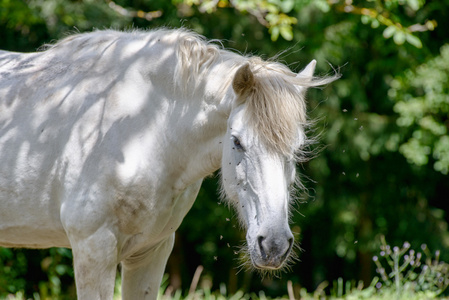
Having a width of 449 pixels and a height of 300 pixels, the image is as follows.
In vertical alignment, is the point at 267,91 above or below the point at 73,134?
above

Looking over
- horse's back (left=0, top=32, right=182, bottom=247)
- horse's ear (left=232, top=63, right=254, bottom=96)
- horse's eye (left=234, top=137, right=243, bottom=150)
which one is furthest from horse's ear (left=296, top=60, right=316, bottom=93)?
horse's back (left=0, top=32, right=182, bottom=247)

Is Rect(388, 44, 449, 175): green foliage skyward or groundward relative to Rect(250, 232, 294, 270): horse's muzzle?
groundward

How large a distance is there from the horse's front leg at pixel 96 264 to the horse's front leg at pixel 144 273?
15.7 inches

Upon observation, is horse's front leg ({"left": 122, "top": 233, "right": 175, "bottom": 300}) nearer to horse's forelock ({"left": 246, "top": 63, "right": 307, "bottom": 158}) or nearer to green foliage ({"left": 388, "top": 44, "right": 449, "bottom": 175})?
horse's forelock ({"left": 246, "top": 63, "right": 307, "bottom": 158})

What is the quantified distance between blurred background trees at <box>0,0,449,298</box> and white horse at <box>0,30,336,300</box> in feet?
11.5

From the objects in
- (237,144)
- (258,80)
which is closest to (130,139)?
(237,144)

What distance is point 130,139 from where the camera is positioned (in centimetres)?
290

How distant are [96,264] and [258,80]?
1138mm

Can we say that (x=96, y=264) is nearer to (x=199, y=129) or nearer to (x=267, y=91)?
(x=199, y=129)

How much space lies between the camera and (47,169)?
2969 millimetres

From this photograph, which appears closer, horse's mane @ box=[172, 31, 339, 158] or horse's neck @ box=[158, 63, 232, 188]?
horse's mane @ box=[172, 31, 339, 158]

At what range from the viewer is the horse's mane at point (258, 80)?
2643 millimetres

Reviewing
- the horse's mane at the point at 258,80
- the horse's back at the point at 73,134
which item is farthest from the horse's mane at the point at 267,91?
the horse's back at the point at 73,134

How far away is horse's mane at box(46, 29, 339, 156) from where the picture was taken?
8.67ft
